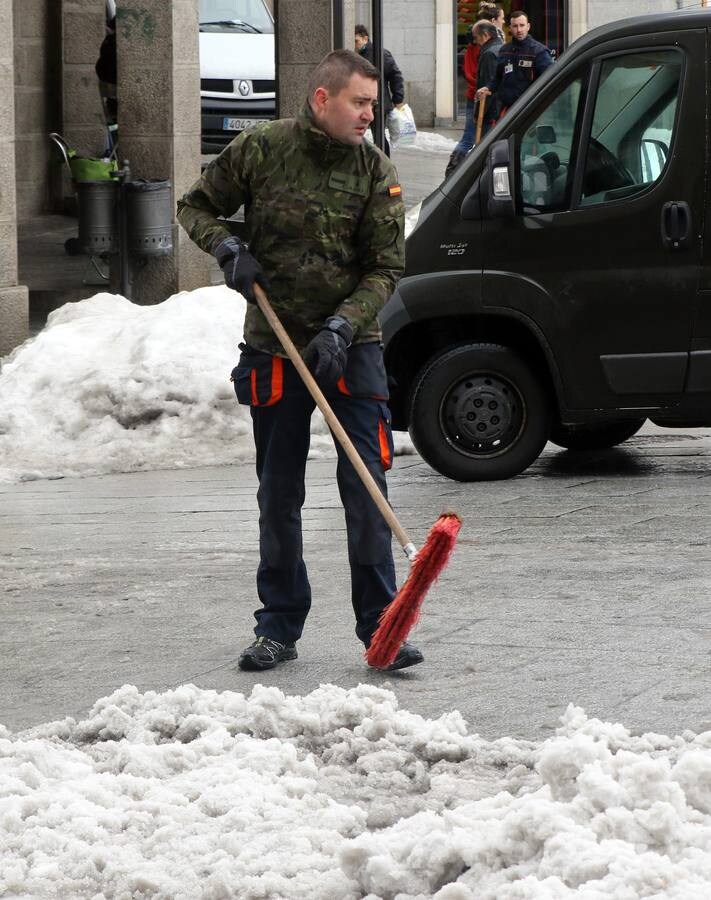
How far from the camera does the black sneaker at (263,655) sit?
5.59m

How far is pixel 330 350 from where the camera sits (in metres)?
5.30

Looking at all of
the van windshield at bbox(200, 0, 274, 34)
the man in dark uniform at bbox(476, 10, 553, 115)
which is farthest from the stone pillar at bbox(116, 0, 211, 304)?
the van windshield at bbox(200, 0, 274, 34)

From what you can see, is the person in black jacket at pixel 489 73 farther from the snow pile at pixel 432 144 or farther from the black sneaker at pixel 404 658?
the black sneaker at pixel 404 658

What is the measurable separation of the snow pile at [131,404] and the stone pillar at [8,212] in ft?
3.62

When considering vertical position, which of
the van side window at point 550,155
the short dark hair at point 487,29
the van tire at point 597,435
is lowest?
the van tire at point 597,435

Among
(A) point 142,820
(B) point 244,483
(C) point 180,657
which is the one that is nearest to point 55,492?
A: (B) point 244,483

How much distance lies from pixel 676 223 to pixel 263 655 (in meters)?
3.97

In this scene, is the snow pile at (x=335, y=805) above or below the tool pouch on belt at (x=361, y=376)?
below

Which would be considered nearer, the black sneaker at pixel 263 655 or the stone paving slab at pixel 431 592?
the stone paving slab at pixel 431 592

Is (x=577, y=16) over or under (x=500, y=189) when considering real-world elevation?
over

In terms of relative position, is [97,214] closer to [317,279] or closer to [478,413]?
[478,413]

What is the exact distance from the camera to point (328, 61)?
217 inches

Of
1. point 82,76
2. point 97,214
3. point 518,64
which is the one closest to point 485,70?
point 518,64

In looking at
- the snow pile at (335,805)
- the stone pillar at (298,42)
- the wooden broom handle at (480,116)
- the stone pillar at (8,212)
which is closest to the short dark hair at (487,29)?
the wooden broom handle at (480,116)
